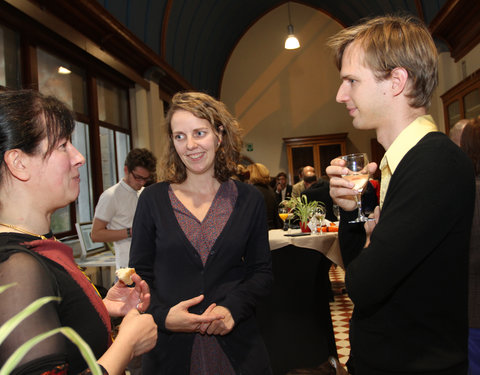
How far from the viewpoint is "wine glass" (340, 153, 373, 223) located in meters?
1.33

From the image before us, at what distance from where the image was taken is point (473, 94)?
620 cm

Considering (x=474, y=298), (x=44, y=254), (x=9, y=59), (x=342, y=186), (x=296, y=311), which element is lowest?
(x=296, y=311)

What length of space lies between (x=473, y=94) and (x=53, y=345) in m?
6.98

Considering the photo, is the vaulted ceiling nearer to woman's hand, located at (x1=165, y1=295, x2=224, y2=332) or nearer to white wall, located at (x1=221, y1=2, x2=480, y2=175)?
white wall, located at (x1=221, y1=2, x2=480, y2=175)

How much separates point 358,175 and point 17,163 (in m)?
1.02

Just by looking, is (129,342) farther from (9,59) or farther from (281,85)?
(281,85)

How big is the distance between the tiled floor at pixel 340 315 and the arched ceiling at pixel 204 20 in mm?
2936

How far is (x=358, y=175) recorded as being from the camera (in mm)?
1351

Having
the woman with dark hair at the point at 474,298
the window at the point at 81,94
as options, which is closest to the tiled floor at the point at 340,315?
the woman with dark hair at the point at 474,298

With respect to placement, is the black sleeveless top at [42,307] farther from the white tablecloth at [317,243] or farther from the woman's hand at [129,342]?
the white tablecloth at [317,243]

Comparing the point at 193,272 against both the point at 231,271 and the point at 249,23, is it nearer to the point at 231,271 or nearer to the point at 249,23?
the point at 231,271

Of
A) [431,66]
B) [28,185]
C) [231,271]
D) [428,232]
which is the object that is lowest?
[231,271]

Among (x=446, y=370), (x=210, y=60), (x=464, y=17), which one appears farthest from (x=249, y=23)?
(x=446, y=370)

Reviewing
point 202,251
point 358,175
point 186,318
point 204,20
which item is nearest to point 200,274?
point 202,251
